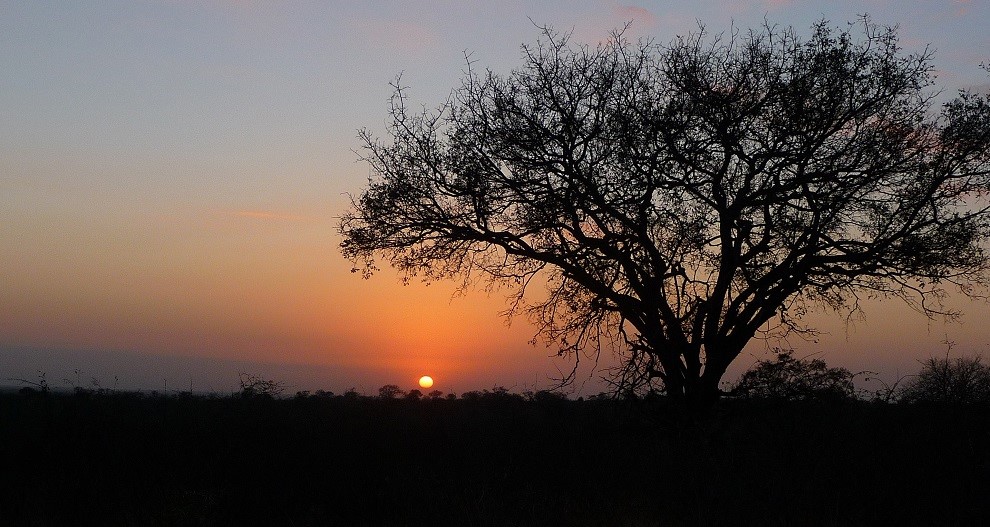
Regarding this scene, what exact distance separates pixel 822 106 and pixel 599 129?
14.2ft

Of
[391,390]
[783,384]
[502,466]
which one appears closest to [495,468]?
[502,466]

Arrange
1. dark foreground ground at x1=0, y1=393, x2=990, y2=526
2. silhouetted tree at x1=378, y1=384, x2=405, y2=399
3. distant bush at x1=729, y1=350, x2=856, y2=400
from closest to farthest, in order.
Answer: dark foreground ground at x1=0, y1=393, x2=990, y2=526 → distant bush at x1=729, y1=350, x2=856, y2=400 → silhouetted tree at x1=378, y1=384, x2=405, y2=399

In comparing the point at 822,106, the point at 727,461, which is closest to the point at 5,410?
the point at 727,461

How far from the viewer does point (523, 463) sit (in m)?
13.6

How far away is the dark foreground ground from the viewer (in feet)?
35.9

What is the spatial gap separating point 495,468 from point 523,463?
23.1 inches

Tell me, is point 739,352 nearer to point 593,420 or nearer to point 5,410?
point 593,420

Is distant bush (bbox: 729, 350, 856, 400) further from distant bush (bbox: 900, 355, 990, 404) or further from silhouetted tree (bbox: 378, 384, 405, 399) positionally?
silhouetted tree (bbox: 378, 384, 405, 399)

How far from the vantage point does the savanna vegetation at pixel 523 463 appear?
10984 millimetres

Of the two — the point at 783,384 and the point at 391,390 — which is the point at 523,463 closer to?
the point at 783,384

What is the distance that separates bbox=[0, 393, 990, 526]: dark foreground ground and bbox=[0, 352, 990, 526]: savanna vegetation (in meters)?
0.04

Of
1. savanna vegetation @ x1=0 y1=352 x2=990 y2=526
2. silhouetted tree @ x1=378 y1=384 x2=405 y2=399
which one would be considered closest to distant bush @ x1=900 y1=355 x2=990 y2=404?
savanna vegetation @ x1=0 y1=352 x2=990 y2=526

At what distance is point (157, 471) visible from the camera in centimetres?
1272

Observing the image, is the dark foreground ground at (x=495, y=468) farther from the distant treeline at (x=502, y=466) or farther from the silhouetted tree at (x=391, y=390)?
the silhouetted tree at (x=391, y=390)
